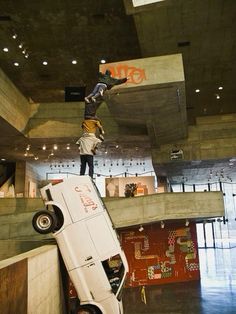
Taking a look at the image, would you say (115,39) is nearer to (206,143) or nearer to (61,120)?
(61,120)

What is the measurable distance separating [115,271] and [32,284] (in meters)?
2.66

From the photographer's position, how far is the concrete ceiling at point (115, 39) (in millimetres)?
10914

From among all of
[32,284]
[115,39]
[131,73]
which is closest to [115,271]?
[32,284]

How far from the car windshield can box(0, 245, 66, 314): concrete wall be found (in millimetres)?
997

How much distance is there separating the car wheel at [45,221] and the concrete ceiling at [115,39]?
23.8 feet

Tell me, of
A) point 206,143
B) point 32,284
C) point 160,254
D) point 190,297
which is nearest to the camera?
point 32,284

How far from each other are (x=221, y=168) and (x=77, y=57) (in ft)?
42.0

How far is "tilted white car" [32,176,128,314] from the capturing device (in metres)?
6.10

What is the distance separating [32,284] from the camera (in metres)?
4.16

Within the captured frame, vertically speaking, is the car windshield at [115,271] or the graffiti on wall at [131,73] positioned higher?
the graffiti on wall at [131,73]

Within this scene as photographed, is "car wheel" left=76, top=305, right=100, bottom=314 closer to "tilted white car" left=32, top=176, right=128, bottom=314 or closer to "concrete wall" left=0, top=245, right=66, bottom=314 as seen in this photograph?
"tilted white car" left=32, top=176, right=128, bottom=314

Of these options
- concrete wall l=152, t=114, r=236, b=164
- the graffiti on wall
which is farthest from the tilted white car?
concrete wall l=152, t=114, r=236, b=164

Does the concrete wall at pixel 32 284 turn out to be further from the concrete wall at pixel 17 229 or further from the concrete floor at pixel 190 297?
the concrete floor at pixel 190 297

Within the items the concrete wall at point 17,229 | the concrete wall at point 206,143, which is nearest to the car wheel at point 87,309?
the concrete wall at point 17,229
